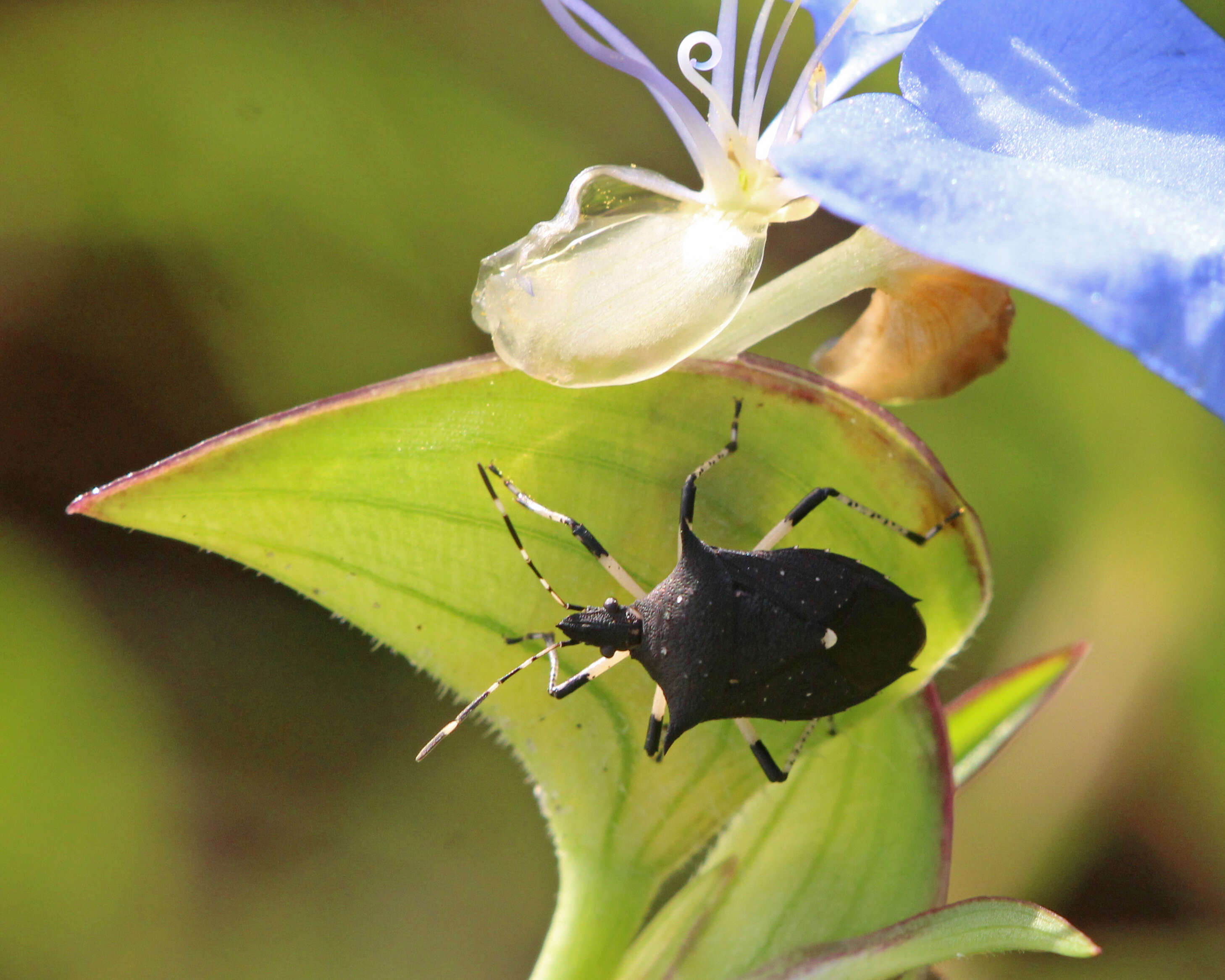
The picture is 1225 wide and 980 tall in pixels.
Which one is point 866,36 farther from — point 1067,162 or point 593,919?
point 593,919

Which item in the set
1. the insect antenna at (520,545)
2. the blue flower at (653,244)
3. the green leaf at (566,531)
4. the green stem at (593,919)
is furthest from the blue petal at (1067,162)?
the green stem at (593,919)

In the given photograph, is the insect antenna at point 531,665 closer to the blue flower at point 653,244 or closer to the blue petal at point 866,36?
the blue flower at point 653,244

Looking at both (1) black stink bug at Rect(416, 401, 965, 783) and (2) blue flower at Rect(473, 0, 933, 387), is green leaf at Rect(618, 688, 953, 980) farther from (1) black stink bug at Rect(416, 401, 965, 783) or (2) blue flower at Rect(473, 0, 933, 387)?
(2) blue flower at Rect(473, 0, 933, 387)

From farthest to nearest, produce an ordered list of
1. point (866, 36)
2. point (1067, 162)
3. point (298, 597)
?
point (298, 597) < point (866, 36) < point (1067, 162)

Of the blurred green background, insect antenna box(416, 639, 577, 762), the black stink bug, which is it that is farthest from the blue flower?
the blurred green background

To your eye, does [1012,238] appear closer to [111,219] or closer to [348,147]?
[348,147]

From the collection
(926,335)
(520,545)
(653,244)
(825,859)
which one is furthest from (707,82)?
(825,859)

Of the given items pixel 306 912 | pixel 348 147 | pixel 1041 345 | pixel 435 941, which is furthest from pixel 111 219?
pixel 1041 345
